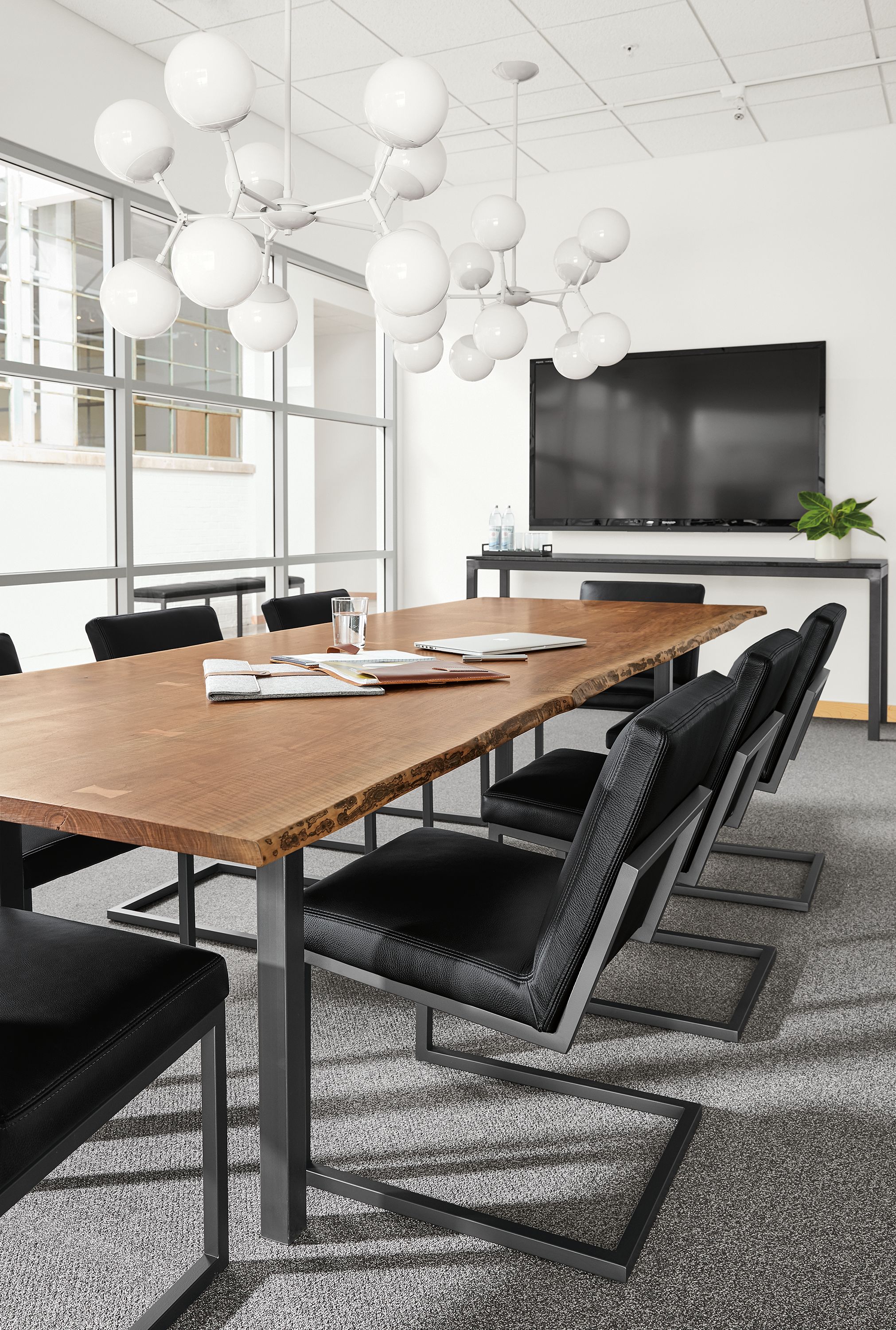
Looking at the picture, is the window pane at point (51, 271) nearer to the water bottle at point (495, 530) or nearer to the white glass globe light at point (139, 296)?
the white glass globe light at point (139, 296)

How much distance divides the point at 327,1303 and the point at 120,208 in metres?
4.19

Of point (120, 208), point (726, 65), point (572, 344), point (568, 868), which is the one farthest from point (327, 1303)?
point (726, 65)

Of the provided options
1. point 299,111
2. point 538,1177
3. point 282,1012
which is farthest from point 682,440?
point 282,1012

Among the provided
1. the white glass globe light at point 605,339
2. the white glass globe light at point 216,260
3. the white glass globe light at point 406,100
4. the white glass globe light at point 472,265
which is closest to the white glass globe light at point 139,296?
the white glass globe light at point 216,260

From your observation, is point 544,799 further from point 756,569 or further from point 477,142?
point 477,142

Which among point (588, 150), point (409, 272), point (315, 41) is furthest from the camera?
point (588, 150)

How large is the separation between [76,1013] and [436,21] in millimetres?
4145

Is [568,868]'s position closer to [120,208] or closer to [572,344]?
[572,344]

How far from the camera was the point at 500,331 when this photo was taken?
310cm

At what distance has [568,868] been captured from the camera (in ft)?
4.27

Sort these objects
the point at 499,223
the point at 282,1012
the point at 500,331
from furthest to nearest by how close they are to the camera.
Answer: the point at 500,331 → the point at 499,223 → the point at 282,1012

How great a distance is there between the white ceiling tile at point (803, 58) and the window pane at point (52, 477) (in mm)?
3088

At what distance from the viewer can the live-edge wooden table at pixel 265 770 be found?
3.80 ft

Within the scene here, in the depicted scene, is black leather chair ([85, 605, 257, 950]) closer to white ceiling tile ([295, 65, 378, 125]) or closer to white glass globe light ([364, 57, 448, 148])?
white glass globe light ([364, 57, 448, 148])
